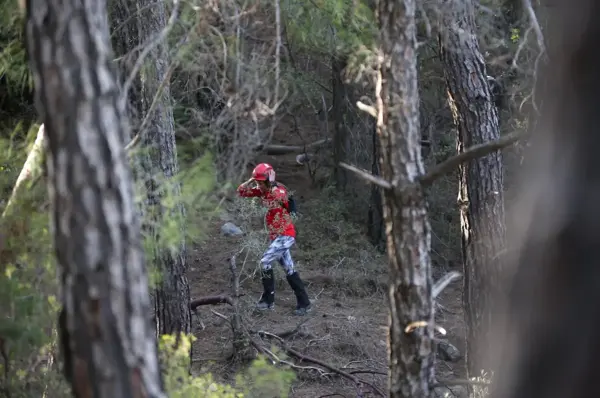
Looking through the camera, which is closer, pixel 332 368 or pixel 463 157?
pixel 463 157

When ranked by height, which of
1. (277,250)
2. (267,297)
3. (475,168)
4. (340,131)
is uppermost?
(340,131)

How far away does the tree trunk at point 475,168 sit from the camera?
7004mm

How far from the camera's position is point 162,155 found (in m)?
7.69

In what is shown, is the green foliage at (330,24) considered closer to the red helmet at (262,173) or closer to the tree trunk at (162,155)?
the tree trunk at (162,155)

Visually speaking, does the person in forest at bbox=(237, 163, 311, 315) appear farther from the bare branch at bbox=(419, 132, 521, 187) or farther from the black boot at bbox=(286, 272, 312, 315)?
the bare branch at bbox=(419, 132, 521, 187)

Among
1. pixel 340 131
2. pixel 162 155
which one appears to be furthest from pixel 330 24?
pixel 340 131

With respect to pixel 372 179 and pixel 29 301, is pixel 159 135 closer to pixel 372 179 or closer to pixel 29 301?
pixel 372 179

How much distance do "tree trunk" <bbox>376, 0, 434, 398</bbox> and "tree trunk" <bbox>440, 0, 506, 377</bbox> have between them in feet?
7.50

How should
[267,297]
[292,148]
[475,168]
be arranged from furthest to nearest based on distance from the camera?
[292,148] → [267,297] → [475,168]

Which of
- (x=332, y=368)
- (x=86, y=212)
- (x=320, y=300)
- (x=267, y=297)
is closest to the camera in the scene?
(x=86, y=212)

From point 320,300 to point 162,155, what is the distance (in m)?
5.25

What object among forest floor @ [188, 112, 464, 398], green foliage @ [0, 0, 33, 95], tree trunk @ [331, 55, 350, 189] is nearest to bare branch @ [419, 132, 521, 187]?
green foliage @ [0, 0, 33, 95]

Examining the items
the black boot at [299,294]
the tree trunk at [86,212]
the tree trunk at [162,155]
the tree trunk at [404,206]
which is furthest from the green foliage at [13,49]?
the black boot at [299,294]

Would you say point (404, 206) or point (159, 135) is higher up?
point (159, 135)
